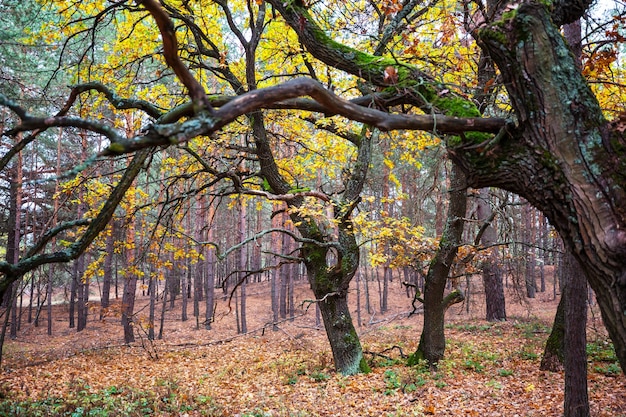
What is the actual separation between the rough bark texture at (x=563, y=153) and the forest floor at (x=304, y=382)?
4.37 metres

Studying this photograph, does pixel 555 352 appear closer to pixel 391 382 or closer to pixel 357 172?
pixel 391 382

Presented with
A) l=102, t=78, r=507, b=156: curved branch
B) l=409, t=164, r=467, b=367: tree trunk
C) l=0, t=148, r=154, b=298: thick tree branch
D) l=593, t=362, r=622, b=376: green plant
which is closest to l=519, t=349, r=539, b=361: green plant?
l=593, t=362, r=622, b=376: green plant

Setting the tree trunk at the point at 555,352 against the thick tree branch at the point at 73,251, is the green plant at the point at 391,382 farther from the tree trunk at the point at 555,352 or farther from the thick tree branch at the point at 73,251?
the thick tree branch at the point at 73,251

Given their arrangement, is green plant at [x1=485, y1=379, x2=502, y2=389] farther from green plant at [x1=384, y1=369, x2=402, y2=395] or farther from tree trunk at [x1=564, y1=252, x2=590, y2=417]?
tree trunk at [x1=564, y1=252, x2=590, y2=417]

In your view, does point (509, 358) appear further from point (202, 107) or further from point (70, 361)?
point (70, 361)

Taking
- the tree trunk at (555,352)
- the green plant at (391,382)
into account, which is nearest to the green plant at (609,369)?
the tree trunk at (555,352)

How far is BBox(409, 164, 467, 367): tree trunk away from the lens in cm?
873

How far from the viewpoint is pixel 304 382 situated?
8.55 metres

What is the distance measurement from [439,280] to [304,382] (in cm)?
373

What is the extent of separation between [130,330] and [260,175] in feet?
36.8

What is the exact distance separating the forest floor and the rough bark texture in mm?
4365

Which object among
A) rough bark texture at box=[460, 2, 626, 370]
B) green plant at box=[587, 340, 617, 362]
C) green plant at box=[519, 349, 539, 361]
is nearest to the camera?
rough bark texture at box=[460, 2, 626, 370]

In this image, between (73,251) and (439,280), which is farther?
(439,280)

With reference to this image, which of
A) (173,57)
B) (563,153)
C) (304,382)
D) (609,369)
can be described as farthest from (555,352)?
(173,57)
